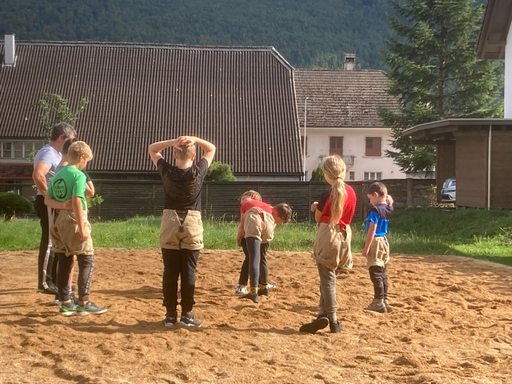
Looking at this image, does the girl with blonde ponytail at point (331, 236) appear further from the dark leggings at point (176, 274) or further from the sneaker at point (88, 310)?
the sneaker at point (88, 310)

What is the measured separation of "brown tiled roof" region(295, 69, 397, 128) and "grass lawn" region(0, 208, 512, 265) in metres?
28.3

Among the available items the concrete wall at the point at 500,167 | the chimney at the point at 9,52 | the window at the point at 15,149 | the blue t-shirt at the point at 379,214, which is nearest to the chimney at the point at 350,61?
the chimney at the point at 9,52

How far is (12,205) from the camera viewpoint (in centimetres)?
2719

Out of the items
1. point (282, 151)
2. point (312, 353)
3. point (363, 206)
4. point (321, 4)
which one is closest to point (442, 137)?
point (363, 206)

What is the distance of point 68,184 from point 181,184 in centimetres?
130

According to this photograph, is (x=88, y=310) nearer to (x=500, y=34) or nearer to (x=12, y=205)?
(x=12, y=205)

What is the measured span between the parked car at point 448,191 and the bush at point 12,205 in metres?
15.3

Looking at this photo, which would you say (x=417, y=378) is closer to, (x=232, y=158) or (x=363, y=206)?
(x=363, y=206)

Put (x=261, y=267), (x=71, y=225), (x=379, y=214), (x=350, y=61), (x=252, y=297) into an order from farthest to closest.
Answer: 1. (x=350, y=61)
2. (x=261, y=267)
3. (x=252, y=297)
4. (x=379, y=214)
5. (x=71, y=225)

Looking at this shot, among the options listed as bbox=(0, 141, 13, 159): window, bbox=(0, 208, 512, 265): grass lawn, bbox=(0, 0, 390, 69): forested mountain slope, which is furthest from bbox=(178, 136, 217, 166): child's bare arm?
bbox=(0, 0, 390, 69): forested mountain slope

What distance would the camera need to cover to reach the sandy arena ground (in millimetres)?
6078

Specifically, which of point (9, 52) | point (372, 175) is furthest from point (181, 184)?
point (372, 175)

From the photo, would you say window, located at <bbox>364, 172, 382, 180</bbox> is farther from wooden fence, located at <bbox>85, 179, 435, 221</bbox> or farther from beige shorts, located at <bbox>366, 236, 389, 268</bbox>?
beige shorts, located at <bbox>366, 236, 389, 268</bbox>

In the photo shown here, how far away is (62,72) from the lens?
44094mm
